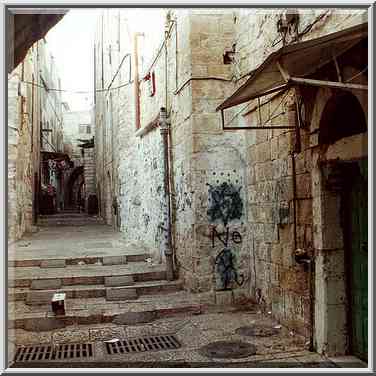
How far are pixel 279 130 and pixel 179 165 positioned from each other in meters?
2.43

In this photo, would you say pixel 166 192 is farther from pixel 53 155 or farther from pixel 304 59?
pixel 53 155

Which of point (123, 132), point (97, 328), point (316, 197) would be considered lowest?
point (97, 328)

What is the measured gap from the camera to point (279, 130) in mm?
6211

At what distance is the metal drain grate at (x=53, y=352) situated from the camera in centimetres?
536

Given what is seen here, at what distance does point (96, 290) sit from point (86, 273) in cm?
74

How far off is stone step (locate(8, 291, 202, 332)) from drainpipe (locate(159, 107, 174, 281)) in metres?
0.85

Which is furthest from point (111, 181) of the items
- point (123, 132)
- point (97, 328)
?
point (97, 328)

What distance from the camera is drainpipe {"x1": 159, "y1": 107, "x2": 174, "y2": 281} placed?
8.31 meters

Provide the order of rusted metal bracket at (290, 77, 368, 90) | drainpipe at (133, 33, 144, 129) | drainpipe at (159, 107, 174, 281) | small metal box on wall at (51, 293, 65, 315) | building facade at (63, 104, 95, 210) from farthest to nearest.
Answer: building facade at (63, 104, 95, 210) → drainpipe at (133, 33, 144, 129) → drainpipe at (159, 107, 174, 281) → small metal box on wall at (51, 293, 65, 315) → rusted metal bracket at (290, 77, 368, 90)

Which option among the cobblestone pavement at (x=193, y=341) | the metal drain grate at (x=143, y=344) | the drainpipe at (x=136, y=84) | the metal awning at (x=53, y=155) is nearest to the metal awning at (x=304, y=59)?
the cobblestone pavement at (x=193, y=341)

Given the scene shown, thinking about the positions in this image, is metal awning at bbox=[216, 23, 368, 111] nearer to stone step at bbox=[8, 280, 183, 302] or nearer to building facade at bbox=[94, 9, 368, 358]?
building facade at bbox=[94, 9, 368, 358]

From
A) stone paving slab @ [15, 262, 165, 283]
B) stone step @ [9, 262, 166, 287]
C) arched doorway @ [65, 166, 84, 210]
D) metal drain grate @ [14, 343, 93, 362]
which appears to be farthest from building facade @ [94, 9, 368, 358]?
arched doorway @ [65, 166, 84, 210]

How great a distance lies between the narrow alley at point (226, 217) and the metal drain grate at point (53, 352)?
0.10ft

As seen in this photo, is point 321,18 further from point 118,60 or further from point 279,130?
point 118,60
